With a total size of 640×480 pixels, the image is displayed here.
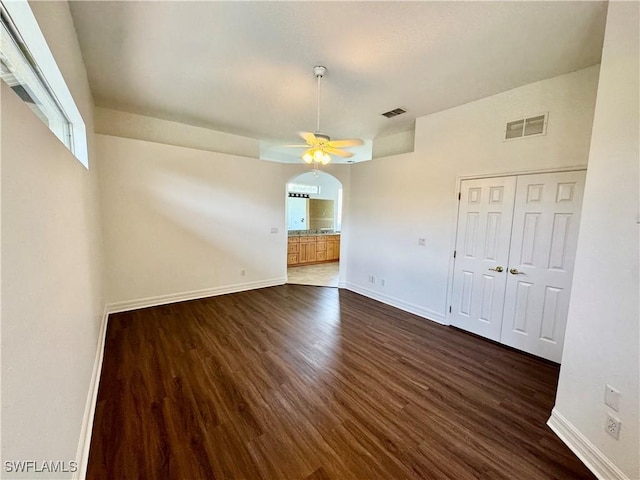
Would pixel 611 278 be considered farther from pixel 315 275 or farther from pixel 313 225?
pixel 313 225

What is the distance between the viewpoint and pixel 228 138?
194 inches

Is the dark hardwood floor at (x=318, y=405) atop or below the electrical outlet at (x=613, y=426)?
below

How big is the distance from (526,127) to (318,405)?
359 centimetres

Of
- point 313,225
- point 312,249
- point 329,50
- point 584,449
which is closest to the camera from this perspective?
point 584,449

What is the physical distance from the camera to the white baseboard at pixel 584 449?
5.04 feet

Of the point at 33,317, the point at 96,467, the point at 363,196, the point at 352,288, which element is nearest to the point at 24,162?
the point at 33,317

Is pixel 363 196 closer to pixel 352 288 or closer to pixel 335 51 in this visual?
pixel 352 288

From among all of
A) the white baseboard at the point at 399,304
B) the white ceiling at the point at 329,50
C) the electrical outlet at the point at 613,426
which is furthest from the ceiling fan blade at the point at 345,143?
the electrical outlet at the point at 613,426

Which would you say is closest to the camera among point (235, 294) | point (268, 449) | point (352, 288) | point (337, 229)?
point (268, 449)

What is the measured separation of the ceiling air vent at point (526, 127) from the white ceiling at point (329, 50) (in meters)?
0.40

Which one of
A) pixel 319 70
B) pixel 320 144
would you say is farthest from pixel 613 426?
pixel 319 70

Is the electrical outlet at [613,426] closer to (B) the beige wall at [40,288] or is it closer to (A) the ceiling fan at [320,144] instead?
(B) the beige wall at [40,288]

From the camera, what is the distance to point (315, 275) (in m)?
6.55

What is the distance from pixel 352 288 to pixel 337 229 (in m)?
4.29
